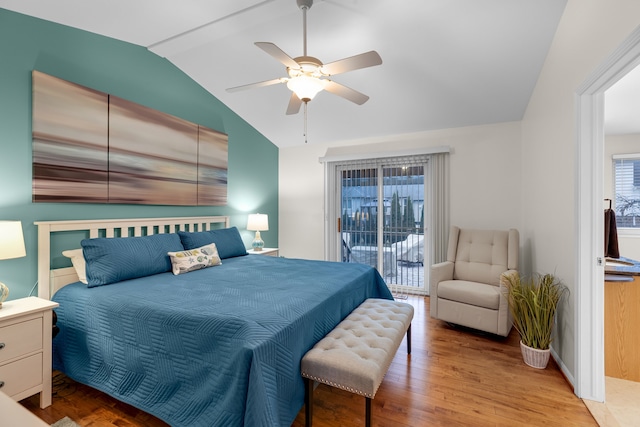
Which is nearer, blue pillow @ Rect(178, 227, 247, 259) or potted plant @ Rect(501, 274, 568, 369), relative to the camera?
potted plant @ Rect(501, 274, 568, 369)

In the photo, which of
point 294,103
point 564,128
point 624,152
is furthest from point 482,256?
point 294,103

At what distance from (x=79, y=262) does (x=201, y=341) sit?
1605 mm

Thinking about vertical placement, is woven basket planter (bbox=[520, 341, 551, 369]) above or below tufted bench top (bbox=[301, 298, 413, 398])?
below

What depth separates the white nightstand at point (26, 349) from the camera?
70.7 inches

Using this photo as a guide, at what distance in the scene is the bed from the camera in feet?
4.68

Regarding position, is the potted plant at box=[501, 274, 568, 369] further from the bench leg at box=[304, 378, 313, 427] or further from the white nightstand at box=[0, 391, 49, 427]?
the white nightstand at box=[0, 391, 49, 427]

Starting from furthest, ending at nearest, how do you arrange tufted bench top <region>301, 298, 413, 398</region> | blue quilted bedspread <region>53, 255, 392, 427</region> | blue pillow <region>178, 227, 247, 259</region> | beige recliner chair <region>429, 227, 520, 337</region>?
blue pillow <region>178, 227, 247, 259</region> < beige recliner chair <region>429, 227, 520, 337</region> < tufted bench top <region>301, 298, 413, 398</region> < blue quilted bedspread <region>53, 255, 392, 427</region>

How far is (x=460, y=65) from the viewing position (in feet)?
9.77

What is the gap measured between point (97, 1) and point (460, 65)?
315 centimetres

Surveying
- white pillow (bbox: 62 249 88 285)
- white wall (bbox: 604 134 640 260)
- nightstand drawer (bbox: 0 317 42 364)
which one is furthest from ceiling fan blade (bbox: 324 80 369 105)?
white wall (bbox: 604 134 640 260)

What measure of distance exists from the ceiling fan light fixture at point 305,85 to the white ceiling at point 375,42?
2.45ft

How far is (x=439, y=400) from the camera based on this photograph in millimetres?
1994

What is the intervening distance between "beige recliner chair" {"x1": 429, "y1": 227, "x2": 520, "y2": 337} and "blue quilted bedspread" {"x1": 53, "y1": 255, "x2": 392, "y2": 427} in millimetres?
1255

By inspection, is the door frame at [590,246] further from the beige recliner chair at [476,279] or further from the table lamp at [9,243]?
the table lamp at [9,243]
